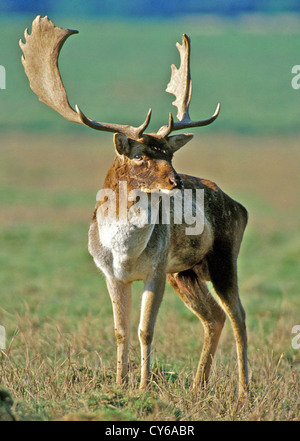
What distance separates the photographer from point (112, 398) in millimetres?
5887

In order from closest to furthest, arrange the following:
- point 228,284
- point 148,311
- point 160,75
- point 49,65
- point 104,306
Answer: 1. point 148,311
2. point 49,65
3. point 228,284
4. point 104,306
5. point 160,75

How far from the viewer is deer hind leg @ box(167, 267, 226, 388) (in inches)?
298

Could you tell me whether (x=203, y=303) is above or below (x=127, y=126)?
below

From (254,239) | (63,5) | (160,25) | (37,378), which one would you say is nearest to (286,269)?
(254,239)

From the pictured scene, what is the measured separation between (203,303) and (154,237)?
1308mm

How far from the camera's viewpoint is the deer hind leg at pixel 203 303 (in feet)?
24.8

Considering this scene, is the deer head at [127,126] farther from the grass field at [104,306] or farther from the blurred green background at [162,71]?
the blurred green background at [162,71]

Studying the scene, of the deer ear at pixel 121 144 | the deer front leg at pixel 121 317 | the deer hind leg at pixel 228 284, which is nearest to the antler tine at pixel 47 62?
the deer ear at pixel 121 144

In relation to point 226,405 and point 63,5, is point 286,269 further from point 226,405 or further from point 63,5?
point 63,5

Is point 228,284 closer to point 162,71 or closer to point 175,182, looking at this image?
point 175,182

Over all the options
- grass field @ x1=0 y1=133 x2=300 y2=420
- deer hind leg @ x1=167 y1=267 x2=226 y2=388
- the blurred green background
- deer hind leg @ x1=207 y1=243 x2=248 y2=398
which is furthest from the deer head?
the blurred green background

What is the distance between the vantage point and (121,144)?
641 centimetres

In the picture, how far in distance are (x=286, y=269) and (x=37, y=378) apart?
1102 cm

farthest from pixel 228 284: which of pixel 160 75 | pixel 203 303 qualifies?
pixel 160 75
